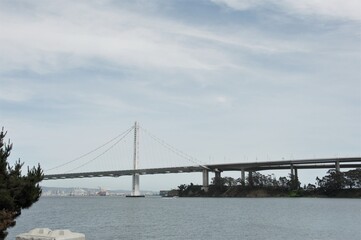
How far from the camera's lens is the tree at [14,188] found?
45.9 feet

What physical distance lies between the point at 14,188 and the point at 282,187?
126827mm

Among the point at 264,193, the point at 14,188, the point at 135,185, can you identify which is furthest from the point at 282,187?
the point at 14,188

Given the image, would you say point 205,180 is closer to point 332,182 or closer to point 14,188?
point 332,182

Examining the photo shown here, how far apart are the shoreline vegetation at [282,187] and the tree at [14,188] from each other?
10945cm

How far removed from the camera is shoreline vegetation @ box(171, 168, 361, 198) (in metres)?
115

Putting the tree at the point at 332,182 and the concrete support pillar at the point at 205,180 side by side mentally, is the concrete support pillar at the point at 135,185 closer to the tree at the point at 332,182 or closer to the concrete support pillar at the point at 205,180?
the concrete support pillar at the point at 205,180

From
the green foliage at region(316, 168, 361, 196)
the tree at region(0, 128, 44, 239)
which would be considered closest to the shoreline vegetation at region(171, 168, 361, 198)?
the green foliage at region(316, 168, 361, 196)

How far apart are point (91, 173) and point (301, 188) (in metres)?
57.1

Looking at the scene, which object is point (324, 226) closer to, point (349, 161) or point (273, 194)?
point (349, 161)

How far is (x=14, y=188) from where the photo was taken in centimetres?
1450

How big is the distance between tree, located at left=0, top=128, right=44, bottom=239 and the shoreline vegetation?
10945 centimetres

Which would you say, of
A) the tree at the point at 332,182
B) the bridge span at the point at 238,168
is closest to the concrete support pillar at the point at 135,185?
the bridge span at the point at 238,168

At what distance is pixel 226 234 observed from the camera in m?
31.2

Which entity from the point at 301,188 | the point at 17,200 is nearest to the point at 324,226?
the point at 17,200
